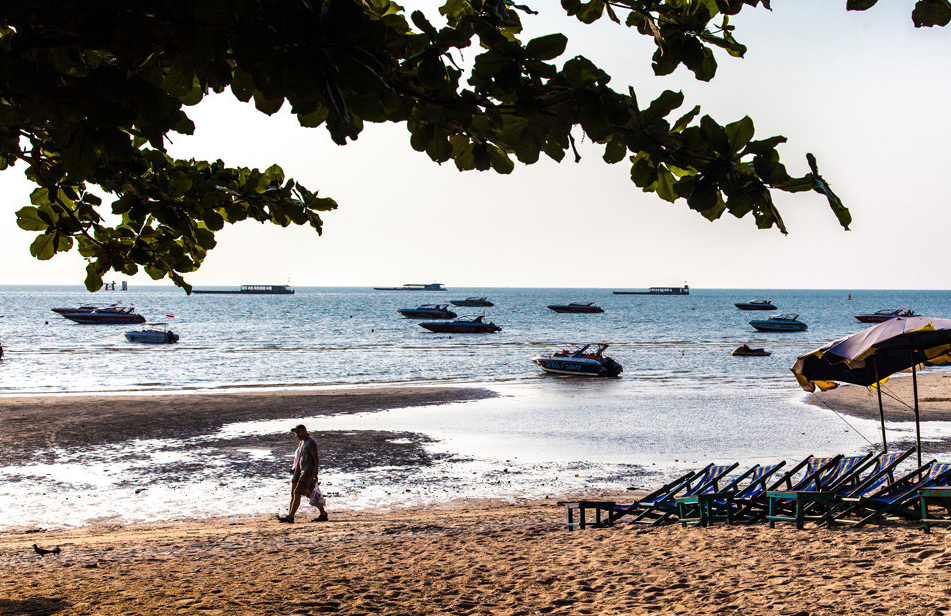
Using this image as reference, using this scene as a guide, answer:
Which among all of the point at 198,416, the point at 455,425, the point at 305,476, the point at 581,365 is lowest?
the point at 198,416

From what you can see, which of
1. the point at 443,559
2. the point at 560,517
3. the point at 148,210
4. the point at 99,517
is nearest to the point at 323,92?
the point at 148,210

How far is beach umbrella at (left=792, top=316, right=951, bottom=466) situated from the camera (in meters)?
8.53

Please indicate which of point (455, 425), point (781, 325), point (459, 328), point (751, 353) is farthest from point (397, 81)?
point (781, 325)

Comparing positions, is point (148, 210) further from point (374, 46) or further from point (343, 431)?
point (343, 431)

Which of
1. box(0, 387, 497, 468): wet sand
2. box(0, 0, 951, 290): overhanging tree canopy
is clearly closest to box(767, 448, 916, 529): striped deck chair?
box(0, 0, 951, 290): overhanging tree canopy

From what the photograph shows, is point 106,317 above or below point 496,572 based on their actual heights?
below

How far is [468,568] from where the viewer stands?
6949mm

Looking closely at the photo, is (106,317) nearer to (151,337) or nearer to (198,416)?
(151,337)

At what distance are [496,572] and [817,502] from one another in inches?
155

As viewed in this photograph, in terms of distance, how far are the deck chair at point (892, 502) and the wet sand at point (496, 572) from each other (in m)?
0.26

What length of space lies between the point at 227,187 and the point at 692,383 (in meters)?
31.3

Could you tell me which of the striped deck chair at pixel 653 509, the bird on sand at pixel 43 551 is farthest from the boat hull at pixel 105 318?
the striped deck chair at pixel 653 509

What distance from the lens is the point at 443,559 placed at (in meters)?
7.40

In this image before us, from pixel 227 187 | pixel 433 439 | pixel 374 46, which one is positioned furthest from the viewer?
pixel 433 439
